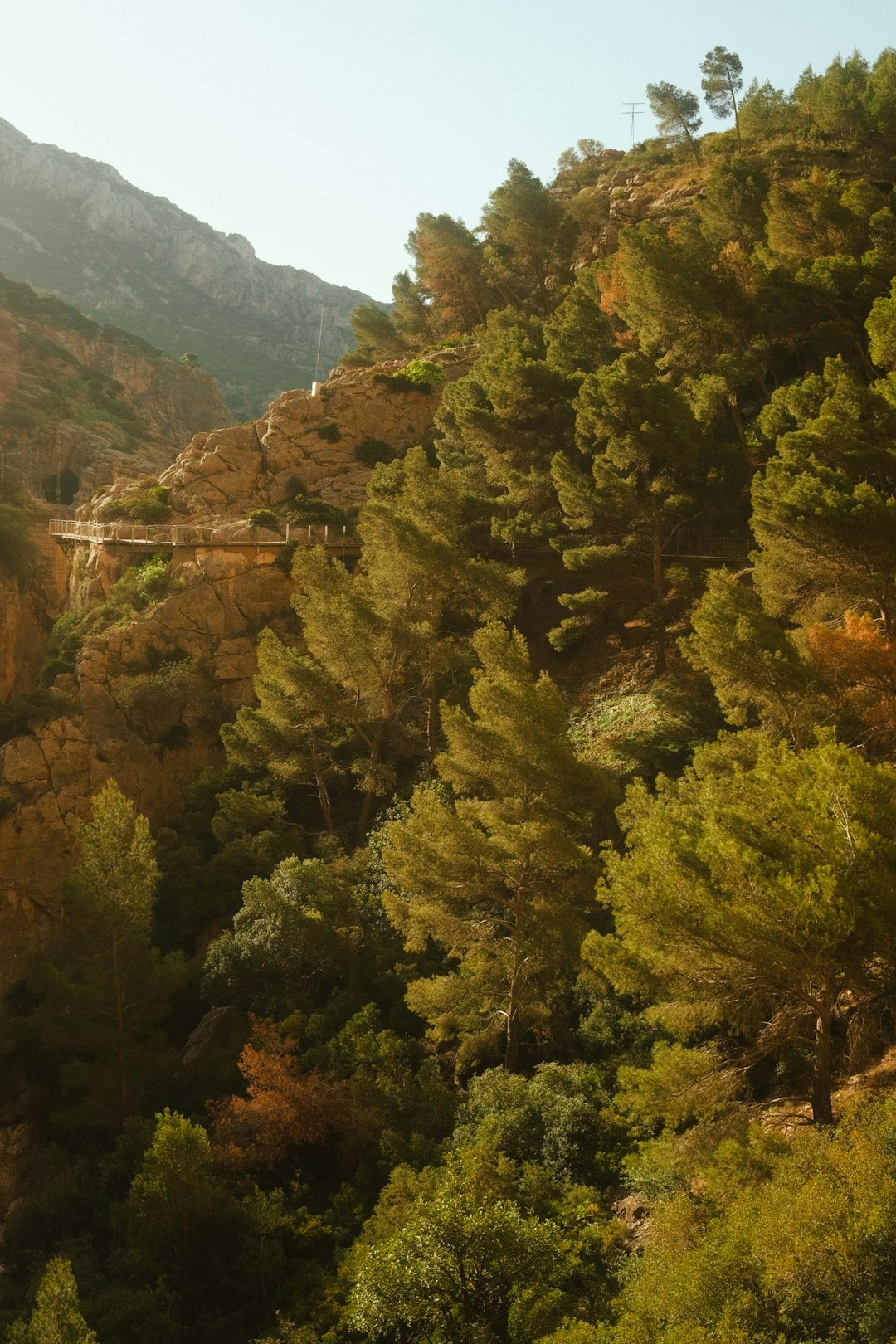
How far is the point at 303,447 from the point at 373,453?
9.82ft

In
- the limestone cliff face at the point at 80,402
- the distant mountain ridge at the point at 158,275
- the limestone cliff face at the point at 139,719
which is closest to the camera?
the limestone cliff face at the point at 139,719

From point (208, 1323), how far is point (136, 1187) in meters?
2.71

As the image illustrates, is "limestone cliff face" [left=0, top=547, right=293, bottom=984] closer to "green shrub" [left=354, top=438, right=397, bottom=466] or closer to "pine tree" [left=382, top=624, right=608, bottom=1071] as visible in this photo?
"green shrub" [left=354, top=438, right=397, bottom=466]

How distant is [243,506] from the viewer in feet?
132

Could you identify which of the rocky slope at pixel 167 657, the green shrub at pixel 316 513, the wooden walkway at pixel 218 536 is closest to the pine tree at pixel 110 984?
the rocky slope at pixel 167 657

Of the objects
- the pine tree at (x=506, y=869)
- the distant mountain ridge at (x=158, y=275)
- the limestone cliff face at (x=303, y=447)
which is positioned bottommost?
the pine tree at (x=506, y=869)

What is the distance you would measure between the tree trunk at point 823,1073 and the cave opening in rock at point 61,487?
52.6 m

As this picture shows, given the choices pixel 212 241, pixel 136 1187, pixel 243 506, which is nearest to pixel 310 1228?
pixel 136 1187

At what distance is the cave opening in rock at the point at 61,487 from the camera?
56.8 metres

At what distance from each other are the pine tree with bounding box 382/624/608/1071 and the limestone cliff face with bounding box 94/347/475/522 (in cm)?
2137

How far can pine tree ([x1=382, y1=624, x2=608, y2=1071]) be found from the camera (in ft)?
61.5

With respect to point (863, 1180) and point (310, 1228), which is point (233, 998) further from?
point (863, 1180)

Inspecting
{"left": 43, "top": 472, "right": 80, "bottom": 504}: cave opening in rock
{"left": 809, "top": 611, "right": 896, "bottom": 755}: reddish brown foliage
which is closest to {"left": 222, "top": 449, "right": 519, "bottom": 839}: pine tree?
{"left": 809, "top": 611, "right": 896, "bottom": 755}: reddish brown foliage

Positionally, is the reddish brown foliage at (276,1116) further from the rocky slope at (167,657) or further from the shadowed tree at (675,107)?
the shadowed tree at (675,107)
